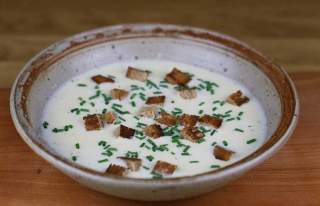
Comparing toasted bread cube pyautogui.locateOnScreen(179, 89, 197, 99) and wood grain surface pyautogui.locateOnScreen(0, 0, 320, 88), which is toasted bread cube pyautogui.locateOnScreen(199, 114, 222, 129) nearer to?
toasted bread cube pyautogui.locateOnScreen(179, 89, 197, 99)

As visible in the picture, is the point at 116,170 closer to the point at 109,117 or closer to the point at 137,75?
the point at 109,117

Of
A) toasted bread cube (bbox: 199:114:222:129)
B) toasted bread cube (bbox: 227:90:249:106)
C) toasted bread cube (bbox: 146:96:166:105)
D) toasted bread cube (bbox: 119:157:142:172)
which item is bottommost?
toasted bread cube (bbox: 119:157:142:172)

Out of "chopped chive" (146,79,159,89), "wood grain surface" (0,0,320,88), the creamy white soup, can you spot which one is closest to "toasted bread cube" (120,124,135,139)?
the creamy white soup

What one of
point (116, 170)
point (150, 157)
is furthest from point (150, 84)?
point (116, 170)

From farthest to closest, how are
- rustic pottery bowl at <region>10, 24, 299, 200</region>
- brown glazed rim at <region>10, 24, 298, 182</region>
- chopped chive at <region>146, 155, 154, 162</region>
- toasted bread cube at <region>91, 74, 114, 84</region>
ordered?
toasted bread cube at <region>91, 74, 114, 84</region>
chopped chive at <region>146, 155, 154, 162</region>
brown glazed rim at <region>10, 24, 298, 182</region>
rustic pottery bowl at <region>10, 24, 299, 200</region>

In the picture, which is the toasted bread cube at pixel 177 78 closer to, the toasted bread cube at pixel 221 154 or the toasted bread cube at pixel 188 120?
the toasted bread cube at pixel 188 120

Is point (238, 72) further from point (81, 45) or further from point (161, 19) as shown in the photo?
point (161, 19)
